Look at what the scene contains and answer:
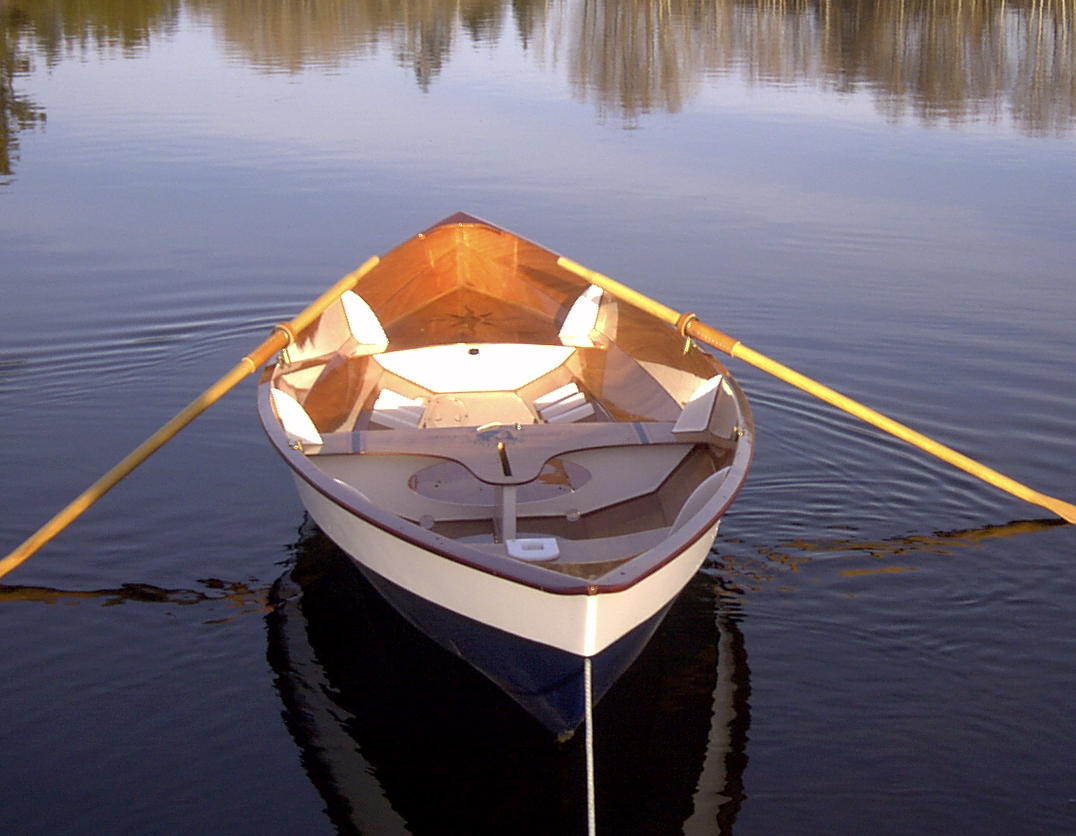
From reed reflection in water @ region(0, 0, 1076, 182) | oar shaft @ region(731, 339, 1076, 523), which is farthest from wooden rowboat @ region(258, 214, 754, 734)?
reed reflection in water @ region(0, 0, 1076, 182)

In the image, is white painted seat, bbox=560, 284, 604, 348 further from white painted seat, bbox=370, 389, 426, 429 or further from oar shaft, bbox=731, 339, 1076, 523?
oar shaft, bbox=731, 339, 1076, 523

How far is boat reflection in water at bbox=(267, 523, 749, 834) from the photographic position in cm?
451

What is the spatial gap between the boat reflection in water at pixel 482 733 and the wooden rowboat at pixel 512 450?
0.26 meters

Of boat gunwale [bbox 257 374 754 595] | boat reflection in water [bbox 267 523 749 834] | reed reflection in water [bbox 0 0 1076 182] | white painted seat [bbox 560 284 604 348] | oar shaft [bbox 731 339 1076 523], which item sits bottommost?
boat reflection in water [bbox 267 523 749 834]

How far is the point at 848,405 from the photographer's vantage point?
6.38 meters

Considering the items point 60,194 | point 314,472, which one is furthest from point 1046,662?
point 60,194

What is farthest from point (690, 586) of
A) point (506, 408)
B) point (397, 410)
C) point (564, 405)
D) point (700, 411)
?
point (397, 410)

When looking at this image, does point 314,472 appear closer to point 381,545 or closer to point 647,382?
point 381,545

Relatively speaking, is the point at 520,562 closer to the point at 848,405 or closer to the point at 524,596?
the point at 524,596

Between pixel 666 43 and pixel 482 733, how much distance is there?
24.6m

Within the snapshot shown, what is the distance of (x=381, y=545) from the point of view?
486 cm

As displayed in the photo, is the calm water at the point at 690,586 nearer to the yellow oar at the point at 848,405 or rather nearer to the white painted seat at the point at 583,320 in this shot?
the yellow oar at the point at 848,405

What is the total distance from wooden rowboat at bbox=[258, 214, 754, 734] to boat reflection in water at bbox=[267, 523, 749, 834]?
0.26 meters

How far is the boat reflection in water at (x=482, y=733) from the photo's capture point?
14.8 ft
